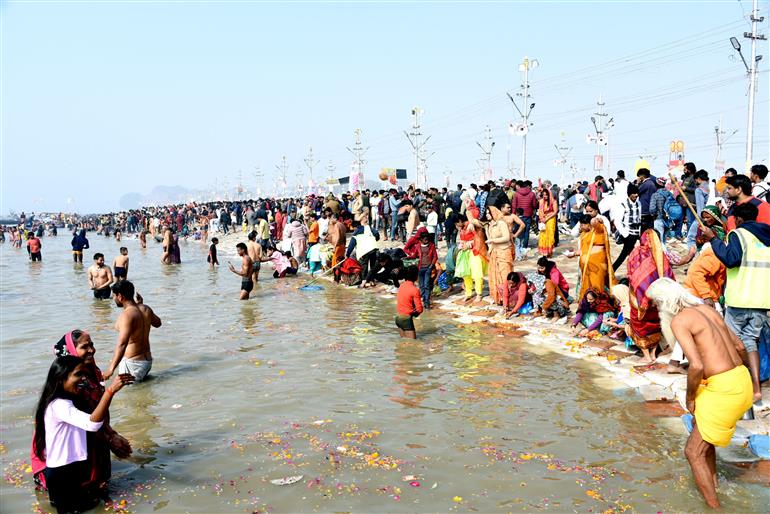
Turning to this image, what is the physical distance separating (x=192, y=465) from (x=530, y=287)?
8329 millimetres

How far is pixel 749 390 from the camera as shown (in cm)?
480

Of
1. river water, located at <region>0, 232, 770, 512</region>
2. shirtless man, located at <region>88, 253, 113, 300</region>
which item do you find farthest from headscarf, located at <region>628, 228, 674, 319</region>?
shirtless man, located at <region>88, 253, 113, 300</region>

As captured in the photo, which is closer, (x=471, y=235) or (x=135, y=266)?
(x=471, y=235)

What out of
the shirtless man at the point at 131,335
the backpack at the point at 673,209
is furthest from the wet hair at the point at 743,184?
the backpack at the point at 673,209

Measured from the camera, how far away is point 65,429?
5.04 m

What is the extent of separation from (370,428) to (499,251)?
6836 mm

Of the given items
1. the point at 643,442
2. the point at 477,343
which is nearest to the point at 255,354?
the point at 477,343

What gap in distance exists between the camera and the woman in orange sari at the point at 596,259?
10.7 m

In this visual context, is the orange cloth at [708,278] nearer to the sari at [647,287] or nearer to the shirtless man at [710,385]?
the sari at [647,287]

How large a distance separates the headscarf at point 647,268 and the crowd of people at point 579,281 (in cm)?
2

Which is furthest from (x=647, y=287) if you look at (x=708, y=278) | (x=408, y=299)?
(x=408, y=299)

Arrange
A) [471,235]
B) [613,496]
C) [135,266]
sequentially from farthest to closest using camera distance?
[135,266] → [471,235] → [613,496]

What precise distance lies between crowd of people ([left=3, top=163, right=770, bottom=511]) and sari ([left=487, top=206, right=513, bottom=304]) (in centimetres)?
3

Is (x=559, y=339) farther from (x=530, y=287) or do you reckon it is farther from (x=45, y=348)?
(x=45, y=348)
